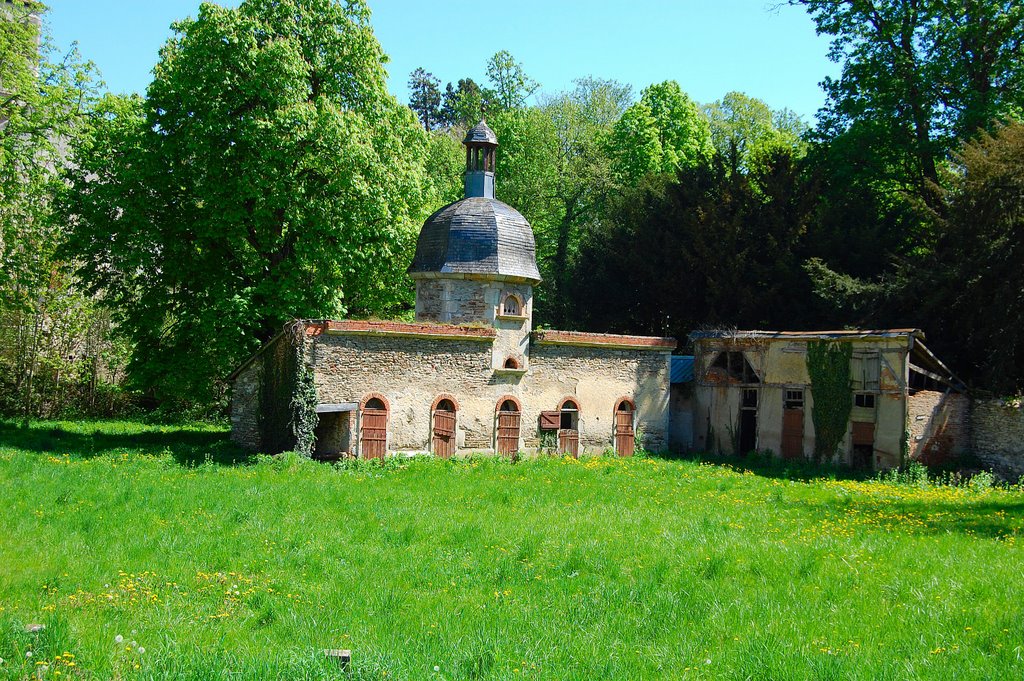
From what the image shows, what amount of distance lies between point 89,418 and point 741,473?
82.5 feet

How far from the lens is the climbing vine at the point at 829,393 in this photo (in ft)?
82.3

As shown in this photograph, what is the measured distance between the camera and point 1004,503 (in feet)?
61.4

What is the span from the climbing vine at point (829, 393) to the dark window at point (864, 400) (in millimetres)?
220

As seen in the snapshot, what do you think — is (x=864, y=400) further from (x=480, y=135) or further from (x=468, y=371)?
(x=480, y=135)

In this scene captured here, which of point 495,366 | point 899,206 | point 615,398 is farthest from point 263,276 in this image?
point 899,206

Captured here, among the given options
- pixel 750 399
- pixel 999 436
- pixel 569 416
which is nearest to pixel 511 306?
pixel 569 416

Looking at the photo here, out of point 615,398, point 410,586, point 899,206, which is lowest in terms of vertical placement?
point 410,586

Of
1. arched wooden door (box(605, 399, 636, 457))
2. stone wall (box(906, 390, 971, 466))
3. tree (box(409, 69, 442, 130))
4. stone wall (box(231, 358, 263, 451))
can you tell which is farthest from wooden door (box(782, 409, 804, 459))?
tree (box(409, 69, 442, 130))

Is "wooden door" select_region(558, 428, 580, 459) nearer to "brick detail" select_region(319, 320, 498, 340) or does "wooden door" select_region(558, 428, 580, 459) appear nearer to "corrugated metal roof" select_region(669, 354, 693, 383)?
"brick detail" select_region(319, 320, 498, 340)

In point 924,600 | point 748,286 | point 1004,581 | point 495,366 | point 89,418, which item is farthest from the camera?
point 89,418

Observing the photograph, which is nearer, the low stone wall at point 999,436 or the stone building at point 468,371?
the stone building at point 468,371

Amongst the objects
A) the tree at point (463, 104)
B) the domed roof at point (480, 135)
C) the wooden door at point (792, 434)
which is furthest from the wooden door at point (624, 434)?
the tree at point (463, 104)

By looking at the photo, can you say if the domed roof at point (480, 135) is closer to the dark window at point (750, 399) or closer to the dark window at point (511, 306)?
the dark window at point (511, 306)

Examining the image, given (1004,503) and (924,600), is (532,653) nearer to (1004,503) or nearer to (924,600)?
(924,600)
